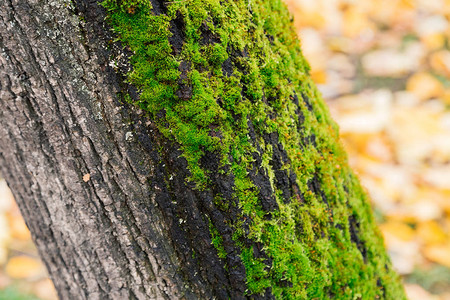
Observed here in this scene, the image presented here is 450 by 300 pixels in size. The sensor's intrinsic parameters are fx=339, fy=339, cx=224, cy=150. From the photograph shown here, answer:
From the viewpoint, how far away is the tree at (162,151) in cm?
A: 103

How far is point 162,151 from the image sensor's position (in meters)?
1.09

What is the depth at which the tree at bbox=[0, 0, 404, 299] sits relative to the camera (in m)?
1.03

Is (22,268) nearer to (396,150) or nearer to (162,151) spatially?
(162,151)

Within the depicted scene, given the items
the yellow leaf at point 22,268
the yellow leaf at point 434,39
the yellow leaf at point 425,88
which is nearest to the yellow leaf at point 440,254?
the yellow leaf at point 425,88

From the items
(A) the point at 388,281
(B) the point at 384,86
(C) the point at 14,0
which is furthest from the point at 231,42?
(B) the point at 384,86

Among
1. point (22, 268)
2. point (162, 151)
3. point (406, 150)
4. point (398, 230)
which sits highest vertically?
point (406, 150)

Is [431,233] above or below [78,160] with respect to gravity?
above

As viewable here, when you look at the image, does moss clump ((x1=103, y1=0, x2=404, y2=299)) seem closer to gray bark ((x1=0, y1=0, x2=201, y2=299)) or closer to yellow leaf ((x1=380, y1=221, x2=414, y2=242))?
gray bark ((x1=0, y1=0, x2=201, y2=299))

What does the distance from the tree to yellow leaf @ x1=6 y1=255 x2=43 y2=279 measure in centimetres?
346

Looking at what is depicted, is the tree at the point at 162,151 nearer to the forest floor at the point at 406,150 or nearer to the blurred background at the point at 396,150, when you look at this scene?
the blurred background at the point at 396,150

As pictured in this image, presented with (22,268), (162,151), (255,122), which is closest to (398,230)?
(255,122)

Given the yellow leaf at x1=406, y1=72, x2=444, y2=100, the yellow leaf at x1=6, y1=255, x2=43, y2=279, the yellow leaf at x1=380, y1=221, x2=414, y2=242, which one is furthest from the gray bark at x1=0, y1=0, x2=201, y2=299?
the yellow leaf at x1=406, y1=72, x2=444, y2=100

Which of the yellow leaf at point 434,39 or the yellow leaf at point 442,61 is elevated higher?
the yellow leaf at point 434,39

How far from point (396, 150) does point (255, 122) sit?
3.25 m
